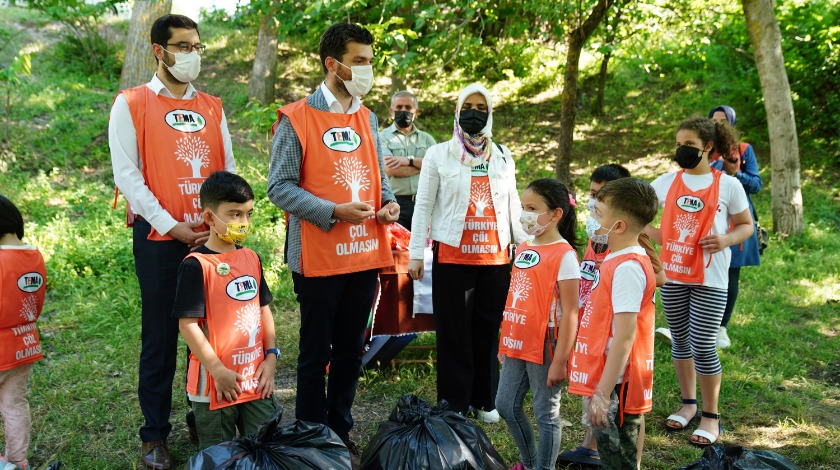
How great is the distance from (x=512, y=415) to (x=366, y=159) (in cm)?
148

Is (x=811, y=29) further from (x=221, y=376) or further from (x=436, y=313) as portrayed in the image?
(x=221, y=376)

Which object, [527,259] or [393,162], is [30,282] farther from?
[393,162]

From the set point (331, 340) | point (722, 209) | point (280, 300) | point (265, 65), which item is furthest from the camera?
point (265, 65)

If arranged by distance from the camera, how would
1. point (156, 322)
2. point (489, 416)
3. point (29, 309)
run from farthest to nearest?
point (489, 416)
point (156, 322)
point (29, 309)

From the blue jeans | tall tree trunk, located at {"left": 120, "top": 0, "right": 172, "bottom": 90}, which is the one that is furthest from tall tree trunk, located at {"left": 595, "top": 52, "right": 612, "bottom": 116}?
the blue jeans

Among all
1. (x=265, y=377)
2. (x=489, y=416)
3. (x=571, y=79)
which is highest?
(x=571, y=79)

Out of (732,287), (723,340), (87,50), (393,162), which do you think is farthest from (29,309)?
(87,50)

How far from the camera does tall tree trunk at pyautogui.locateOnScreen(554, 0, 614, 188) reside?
7648 millimetres

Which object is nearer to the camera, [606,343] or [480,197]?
[606,343]

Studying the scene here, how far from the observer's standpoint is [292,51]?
16.2 m

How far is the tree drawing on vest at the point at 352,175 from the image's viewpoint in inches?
132

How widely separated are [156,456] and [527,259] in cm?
217

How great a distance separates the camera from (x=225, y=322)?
9.57 feet

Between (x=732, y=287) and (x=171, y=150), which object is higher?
(x=171, y=150)
